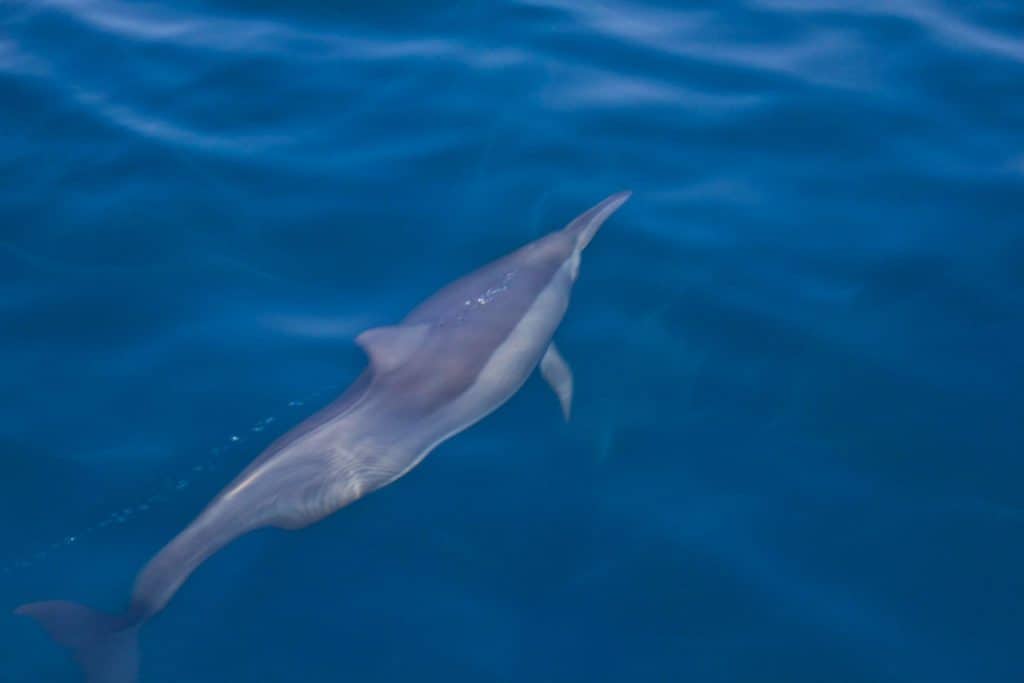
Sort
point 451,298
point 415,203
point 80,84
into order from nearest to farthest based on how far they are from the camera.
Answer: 1. point 451,298
2. point 415,203
3. point 80,84

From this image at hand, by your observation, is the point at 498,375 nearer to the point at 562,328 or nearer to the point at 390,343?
the point at 390,343

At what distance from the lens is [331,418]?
7.79 metres

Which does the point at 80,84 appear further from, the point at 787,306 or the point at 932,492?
the point at 932,492

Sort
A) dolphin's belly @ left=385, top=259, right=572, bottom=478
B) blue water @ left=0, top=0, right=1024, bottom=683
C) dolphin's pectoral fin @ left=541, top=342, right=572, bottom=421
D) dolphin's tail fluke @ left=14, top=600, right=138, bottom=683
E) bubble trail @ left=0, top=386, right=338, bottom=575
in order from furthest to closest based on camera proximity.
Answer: dolphin's pectoral fin @ left=541, top=342, right=572, bottom=421 → dolphin's belly @ left=385, top=259, right=572, bottom=478 → bubble trail @ left=0, top=386, right=338, bottom=575 → blue water @ left=0, top=0, right=1024, bottom=683 → dolphin's tail fluke @ left=14, top=600, right=138, bottom=683

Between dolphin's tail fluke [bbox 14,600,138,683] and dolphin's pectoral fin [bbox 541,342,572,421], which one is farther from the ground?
dolphin's pectoral fin [bbox 541,342,572,421]

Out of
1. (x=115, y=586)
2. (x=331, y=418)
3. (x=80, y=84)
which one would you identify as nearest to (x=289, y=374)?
(x=331, y=418)

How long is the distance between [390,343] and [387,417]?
0.79m

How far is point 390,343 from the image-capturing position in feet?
27.7

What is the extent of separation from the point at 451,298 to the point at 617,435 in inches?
76.2

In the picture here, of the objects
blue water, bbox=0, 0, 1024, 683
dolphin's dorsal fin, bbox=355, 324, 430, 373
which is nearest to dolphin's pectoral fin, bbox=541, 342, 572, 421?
blue water, bbox=0, 0, 1024, 683

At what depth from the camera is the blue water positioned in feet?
23.2

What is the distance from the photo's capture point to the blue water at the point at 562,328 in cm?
708

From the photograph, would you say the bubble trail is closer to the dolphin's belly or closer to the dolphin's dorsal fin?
the dolphin's dorsal fin

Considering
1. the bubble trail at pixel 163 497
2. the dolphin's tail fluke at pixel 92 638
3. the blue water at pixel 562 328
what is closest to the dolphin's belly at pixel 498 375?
the blue water at pixel 562 328
